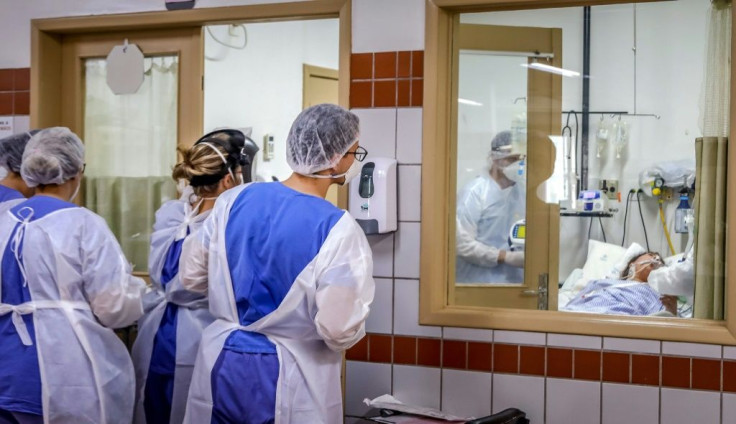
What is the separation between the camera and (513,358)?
8.63 feet

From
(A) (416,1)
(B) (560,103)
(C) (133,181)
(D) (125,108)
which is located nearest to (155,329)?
(C) (133,181)

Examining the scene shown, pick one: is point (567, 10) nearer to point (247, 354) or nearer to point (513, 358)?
point (513, 358)

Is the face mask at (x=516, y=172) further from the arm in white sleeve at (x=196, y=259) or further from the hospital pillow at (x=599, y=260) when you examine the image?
the arm in white sleeve at (x=196, y=259)

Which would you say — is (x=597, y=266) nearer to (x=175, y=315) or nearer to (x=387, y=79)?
(x=387, y=79)

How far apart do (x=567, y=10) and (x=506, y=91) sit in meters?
0.36

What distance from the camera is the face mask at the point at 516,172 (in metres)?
2.85

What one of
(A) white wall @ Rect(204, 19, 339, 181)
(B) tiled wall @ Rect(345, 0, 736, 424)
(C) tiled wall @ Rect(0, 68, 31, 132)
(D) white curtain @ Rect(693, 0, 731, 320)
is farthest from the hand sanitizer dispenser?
(A) white wall @ Rect(204, 19, 339, 181)

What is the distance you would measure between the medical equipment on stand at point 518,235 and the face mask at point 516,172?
0.50 feet

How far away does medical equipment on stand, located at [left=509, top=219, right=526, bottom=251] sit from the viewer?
2863mm

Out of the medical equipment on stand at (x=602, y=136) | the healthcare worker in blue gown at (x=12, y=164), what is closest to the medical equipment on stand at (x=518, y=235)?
the medical equipment on stand at (x=602, y=136)

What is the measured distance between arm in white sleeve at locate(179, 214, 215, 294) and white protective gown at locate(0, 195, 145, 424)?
0.73 ft

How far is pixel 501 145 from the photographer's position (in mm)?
2877

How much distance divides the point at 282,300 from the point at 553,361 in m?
1.06

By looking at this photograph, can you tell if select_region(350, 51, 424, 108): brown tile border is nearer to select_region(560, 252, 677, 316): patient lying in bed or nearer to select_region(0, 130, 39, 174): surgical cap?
select_region(560, 252, 677, 316): patient lying in bed
